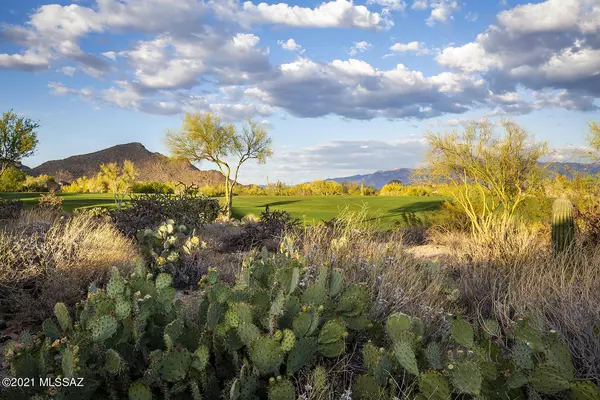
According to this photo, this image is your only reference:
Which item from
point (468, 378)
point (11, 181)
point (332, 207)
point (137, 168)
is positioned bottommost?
point (332, 207)

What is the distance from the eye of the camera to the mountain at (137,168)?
203 feet

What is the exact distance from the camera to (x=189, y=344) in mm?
3607

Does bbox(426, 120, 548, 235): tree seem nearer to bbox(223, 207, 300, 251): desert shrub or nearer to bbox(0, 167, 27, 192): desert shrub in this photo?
bbox(223, 207, 300, 251): desert shrub

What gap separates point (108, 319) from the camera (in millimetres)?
3199

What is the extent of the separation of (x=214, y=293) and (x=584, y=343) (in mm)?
3086

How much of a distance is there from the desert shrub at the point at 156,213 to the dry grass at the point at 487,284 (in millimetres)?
3320

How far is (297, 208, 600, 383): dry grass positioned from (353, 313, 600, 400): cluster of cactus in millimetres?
891

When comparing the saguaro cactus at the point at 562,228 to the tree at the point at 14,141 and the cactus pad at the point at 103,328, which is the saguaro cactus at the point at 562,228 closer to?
the cactus pad at the point at 103,328

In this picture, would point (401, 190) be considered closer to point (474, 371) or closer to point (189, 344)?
point (189, 344)

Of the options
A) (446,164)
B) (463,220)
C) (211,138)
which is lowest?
(463,220)

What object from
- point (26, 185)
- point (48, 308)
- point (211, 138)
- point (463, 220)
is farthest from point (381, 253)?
point (26, 185)

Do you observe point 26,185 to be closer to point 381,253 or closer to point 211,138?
point 211,138

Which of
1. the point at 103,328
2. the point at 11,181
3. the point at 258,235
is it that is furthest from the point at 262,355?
the point at 11,181

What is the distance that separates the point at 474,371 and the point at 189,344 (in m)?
1.97
